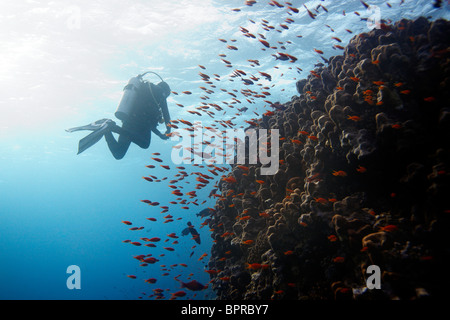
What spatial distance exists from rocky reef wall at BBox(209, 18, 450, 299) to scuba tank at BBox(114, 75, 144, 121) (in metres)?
6.10

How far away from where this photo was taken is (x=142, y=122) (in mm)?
8453

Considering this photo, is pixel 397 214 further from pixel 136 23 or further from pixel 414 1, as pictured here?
pixel 136 23

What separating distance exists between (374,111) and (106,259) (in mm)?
165638

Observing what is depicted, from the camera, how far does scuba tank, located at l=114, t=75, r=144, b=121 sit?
798 centimetres

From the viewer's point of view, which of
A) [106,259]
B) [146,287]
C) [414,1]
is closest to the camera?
[414,1]

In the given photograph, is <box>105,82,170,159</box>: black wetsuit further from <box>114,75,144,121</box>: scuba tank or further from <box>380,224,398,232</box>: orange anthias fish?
<box>380,224,398,232</box>: orange anthias fish

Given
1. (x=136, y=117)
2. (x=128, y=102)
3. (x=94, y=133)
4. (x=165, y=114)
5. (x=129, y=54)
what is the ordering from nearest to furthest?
(x=94, y=133), (x=128, y=102), (x=136, y=117), (x=165, y=114), (x=129, y=54)

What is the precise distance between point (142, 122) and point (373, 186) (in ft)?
26.1

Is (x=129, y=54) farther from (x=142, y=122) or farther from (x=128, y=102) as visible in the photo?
(x=142, y=122)

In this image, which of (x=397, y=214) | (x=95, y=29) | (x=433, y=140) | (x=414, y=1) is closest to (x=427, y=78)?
(x=433, y=140)

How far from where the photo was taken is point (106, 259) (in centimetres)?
13450

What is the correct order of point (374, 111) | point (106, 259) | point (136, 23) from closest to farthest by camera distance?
point (374, 111)
point (136, 23)
point (106, 259)

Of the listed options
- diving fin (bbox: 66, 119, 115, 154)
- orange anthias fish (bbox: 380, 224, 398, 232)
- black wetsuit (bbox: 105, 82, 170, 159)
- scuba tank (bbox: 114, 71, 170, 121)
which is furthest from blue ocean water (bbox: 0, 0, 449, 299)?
orange anthias fish (bbox: 380, 224, 398, 232)

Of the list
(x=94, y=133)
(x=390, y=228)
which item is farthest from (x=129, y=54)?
(x=390, y=228)
